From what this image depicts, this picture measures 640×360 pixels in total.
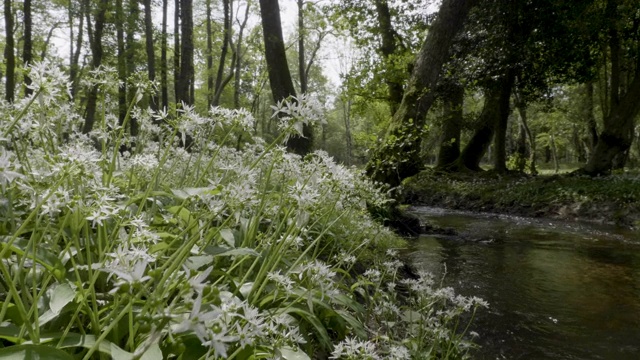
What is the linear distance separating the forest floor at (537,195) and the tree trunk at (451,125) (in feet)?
5.96

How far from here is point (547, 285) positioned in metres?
5.31

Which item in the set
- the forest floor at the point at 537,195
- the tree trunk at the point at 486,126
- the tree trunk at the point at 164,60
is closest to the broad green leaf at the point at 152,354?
the forest floor at the point at 537,195

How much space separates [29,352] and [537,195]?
1411cm

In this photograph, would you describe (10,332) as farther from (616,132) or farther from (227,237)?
(616,132)

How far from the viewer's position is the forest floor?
1159 cm

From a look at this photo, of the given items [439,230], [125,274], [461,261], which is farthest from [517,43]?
[125,274]

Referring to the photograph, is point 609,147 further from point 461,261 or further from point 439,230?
point 461,261

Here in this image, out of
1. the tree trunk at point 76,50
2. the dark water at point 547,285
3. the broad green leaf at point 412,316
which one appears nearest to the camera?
the broad green leaf at point 412,316

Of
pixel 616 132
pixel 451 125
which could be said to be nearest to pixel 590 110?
pixel 451 125

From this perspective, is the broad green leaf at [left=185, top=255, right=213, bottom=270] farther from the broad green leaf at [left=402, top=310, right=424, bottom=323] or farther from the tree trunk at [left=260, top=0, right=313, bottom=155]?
the tree trunk at [left=260, top=0, right=313, bottom=155]

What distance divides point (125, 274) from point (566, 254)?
785 centimetres

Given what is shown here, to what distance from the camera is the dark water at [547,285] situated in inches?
141

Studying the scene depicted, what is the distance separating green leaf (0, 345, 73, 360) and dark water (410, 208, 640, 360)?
9.60ft

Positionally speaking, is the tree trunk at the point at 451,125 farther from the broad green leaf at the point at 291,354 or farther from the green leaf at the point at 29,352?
the green leaf at the point at 29,352
